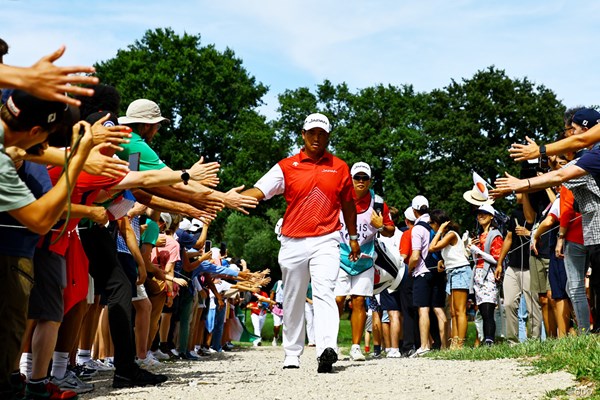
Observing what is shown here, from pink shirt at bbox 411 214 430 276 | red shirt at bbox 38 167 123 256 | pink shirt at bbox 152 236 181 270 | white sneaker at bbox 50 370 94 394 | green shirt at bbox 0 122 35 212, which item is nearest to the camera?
green shirt at bbox 0 122 35 212

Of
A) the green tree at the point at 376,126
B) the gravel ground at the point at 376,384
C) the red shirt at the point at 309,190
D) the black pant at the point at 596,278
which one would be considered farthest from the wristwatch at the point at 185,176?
the green tree at the point at 376,126

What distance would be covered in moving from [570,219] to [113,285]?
15.5ft

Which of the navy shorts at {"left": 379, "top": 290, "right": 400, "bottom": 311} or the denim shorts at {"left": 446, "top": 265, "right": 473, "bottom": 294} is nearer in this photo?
the denim shorts at {"left": 446, "top": 265, "right": 473, "bottom": 294}

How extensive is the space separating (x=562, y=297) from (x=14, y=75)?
805 cm

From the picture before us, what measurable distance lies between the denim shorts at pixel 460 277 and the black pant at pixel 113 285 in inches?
253

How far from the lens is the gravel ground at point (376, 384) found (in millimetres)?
6551

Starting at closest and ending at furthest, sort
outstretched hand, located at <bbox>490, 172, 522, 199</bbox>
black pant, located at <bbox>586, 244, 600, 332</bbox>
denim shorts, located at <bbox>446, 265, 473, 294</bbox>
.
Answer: outstretched hand, located at <bbox>490, 172, 522, 199</bbox> < black pant, located at <bbox>586, 244, 600, 332</bbox> < denim shorts, located at <bbox>446, 265, 473, 294</bbox>

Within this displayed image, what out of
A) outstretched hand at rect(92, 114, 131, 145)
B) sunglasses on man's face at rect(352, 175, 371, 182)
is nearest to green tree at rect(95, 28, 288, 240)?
sunglasses on man's face at rect(352, 175, 371, 182)

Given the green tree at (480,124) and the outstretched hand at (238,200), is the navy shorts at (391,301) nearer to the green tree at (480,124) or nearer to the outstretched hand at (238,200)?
the outstretched hand at (238,200)

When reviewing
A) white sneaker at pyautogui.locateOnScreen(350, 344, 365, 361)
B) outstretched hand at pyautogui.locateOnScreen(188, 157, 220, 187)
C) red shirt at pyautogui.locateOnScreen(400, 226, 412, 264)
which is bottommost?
white sneaker at pyautogui.locateOnScreen(350, 344, 365, 361)

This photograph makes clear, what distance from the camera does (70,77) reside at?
4.30 metres

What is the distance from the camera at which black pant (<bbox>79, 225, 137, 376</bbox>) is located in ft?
26.6

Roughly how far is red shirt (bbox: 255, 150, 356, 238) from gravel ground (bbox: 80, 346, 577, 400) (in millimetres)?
1531

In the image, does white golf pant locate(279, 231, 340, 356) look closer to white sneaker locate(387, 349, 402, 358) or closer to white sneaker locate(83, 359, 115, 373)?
white sneaker locate(83, 359, 115, 373)
